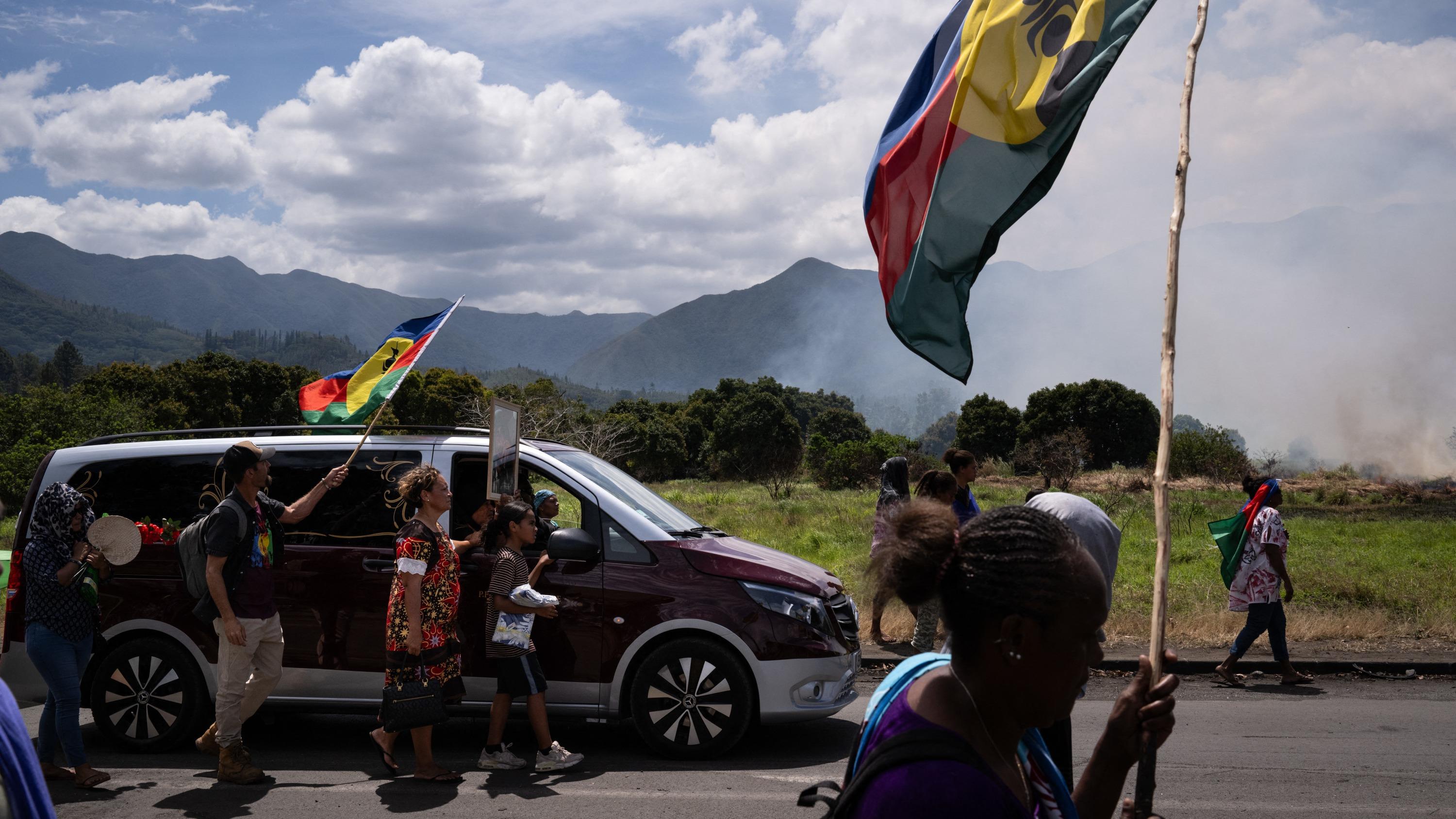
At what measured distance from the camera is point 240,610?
19.8ft

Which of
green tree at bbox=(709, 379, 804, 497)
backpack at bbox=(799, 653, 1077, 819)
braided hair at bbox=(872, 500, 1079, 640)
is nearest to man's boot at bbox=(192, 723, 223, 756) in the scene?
backpack at bbox=(799, 653, 1077, 819)

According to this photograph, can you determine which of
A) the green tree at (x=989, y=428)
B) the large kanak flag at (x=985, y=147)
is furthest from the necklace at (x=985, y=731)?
the green tree at (x=989, y=428)

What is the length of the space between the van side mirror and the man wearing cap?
5.35ft

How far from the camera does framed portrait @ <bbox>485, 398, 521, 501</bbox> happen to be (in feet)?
21.7

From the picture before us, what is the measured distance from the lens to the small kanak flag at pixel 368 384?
26.5 ft

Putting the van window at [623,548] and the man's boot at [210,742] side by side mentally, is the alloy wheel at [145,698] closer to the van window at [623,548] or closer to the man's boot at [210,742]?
the man's boot at [210,742]

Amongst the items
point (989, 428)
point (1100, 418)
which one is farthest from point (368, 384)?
point (1100, 418)

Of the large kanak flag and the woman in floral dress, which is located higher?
the large kanak flag

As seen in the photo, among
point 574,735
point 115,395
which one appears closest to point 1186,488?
point 574,735

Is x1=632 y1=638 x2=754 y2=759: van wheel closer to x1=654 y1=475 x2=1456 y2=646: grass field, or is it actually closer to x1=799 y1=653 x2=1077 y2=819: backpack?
x1=654 y1=475 x2=1456 y2=646: grass field

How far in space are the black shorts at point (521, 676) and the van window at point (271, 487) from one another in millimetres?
1275

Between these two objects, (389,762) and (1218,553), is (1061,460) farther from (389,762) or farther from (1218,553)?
(389,762)

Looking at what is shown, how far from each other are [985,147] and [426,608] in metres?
3.97

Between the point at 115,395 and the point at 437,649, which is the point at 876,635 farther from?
the point at 115,395
